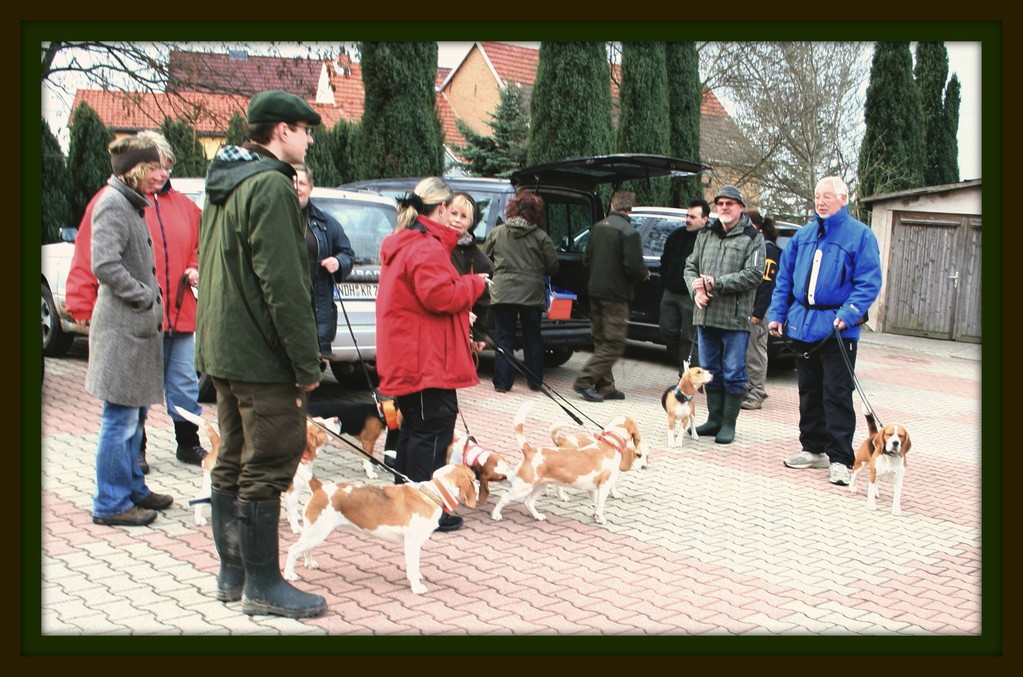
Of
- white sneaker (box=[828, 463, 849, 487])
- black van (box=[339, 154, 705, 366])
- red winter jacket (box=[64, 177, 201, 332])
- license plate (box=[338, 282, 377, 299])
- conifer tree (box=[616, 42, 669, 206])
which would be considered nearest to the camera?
red winter jacket (box=[64, 177, 201, 332])

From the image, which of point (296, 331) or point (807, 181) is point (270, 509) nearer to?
point (296, 331)

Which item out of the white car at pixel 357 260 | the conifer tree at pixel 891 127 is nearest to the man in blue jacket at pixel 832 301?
the white car at pixel 357 260

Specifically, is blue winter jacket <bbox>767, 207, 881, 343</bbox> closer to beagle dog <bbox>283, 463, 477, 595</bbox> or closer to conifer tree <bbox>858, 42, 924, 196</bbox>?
beagle dog <bbox>283, 463, 477, 595</bbox>

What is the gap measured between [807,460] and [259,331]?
5.03 m

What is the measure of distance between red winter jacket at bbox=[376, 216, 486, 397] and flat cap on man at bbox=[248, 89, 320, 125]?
1166 millimetres

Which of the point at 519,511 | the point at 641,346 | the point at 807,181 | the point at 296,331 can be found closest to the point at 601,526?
the point at 519,511

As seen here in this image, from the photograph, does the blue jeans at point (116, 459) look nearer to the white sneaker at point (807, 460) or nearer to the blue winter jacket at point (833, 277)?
the blue winter jacket at point (833, 277)

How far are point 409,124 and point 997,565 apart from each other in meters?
13.8

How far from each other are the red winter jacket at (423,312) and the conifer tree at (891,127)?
17.6 meters

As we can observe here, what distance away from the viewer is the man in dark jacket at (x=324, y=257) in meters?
6.42

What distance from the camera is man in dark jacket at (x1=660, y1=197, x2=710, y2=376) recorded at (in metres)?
9.67

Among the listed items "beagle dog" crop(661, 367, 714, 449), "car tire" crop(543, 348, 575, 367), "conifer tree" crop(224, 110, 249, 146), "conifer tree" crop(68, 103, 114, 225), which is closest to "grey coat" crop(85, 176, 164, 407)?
"beagle dog" crop(661, 367, 714, 449)

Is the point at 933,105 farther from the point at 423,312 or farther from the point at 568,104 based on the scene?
the point at 423,312

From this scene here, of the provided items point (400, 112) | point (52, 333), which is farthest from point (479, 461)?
point (400, 112)
